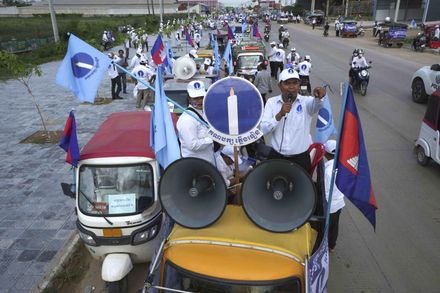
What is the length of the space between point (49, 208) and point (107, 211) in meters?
2.57

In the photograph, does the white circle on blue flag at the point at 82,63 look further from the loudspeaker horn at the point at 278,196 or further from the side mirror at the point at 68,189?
the loudspeaker horn at the point at 278,196

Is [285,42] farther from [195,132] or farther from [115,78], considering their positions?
[195,132]

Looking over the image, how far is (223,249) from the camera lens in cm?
297

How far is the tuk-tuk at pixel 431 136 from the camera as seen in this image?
23.3ft

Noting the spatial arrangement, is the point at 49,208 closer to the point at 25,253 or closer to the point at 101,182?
the point at 25,253

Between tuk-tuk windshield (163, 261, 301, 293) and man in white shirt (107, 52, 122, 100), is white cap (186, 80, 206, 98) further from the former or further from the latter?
man in white shirt (107, 52, 122, 100)

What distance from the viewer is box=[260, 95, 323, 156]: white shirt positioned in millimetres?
4160

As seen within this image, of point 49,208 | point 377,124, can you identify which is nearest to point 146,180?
point 49,208

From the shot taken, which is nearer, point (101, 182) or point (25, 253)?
point (101, 182)

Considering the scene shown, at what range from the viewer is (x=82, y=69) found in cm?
426

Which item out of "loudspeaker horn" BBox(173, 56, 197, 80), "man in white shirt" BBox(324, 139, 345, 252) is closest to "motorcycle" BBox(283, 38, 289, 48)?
"loudspeaker horn" BBox(173, 56, 197, 80)

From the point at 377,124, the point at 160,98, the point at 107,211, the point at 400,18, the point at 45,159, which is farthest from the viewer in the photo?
the point at 400,18

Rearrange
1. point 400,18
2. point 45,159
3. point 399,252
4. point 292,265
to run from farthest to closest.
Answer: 1. point 400,18
2. point 45,159
3. point 399,252
4. point 292,265

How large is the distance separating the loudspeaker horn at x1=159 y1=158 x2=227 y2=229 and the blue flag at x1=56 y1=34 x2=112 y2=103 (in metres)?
1.64
